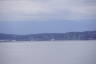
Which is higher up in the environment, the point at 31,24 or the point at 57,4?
the point at 57,4

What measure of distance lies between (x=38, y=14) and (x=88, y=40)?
1.88 ft

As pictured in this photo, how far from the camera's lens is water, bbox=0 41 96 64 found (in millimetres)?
1556

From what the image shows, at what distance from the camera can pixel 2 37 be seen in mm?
1548

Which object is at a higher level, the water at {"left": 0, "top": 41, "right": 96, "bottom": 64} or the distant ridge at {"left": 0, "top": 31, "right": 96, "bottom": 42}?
the distant ridge at {"left": 0, "top": 31, "right": 96, "bottom": 42}

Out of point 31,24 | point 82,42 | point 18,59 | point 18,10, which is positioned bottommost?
point 18,59

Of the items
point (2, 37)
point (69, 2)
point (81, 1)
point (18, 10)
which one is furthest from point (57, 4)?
point (2, 37)

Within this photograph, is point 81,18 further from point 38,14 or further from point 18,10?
point 18,10

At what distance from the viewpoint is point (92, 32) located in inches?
62.9

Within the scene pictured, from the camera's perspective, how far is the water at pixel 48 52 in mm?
1556

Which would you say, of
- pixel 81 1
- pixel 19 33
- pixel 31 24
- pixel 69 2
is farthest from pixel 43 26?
pixel 81 1

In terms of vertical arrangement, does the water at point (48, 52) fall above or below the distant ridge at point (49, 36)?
below

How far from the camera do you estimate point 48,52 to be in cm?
158

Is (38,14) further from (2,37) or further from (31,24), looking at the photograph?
(2,37)

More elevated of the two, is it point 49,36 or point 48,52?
point 49,36
